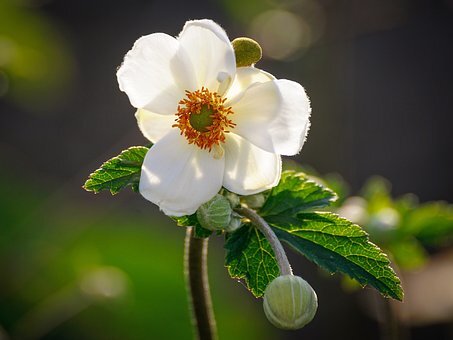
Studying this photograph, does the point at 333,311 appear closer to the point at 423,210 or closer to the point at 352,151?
the point at 352,151

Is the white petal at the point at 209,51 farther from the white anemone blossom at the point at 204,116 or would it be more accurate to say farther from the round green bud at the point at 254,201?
the round green bud at the point at 254,201

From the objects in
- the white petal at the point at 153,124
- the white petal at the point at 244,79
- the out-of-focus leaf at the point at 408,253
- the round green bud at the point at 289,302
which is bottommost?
the round green bud at the point at 289,302

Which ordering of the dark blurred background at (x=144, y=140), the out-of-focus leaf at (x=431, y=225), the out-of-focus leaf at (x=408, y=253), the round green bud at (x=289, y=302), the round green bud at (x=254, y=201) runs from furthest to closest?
the dark blurred background at (x=144, y=140), the out-of-focus leaf at (x=408, y=253), the out-of-focus leaf at (x=431, y=225), the round green bud at (x=254, y=201), the round green bud at (x=289, y=302)

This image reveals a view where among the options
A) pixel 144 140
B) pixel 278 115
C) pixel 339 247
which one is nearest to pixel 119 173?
pixel 278 115

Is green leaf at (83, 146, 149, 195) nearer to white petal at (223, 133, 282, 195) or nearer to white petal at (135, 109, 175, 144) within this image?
white petal at (135, 109, 175, 144)

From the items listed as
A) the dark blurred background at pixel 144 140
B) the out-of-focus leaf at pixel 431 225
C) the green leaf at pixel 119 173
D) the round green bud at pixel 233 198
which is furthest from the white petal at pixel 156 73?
the dark blurred background at pixel 144 140
